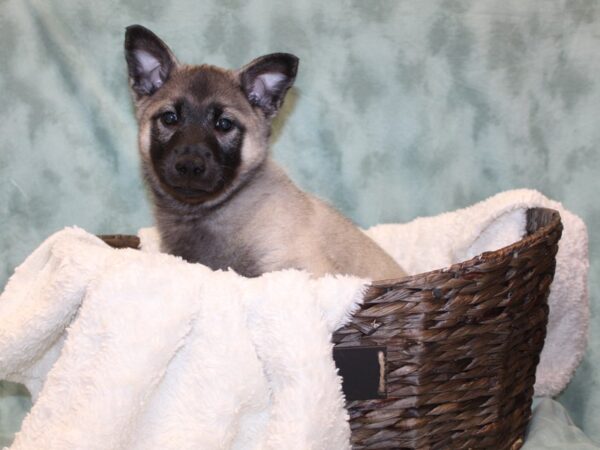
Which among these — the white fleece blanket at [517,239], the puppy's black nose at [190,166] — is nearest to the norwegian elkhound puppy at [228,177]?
the puppy's black nose at [190,166]

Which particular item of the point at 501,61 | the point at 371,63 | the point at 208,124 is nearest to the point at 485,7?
the point at 501,61

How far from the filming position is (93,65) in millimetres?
3125

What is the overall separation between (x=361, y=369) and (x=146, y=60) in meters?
1.39

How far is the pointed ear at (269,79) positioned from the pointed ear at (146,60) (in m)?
0.27

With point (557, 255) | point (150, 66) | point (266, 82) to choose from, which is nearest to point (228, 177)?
point (266, 82)

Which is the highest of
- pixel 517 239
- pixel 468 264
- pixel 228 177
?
pixel 228 177

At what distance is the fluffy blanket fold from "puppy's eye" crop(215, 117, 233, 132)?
0.74 m

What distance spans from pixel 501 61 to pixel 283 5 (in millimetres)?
987

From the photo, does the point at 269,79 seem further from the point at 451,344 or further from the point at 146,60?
the point at 451,344

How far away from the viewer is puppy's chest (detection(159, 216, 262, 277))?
230 centimetres

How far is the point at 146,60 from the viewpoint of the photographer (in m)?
2.55

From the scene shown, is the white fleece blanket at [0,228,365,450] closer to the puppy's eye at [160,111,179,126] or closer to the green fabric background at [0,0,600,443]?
the puppy's eye at [160,111,179,126]

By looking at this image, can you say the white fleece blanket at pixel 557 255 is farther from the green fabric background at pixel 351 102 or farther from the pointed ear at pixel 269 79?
the pointed ear at pixel 269 79

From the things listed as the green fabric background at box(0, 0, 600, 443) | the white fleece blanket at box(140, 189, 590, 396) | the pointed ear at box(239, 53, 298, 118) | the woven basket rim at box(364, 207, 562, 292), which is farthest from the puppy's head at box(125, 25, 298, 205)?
the woven basket rim at box(364, 207, 562, 292)
